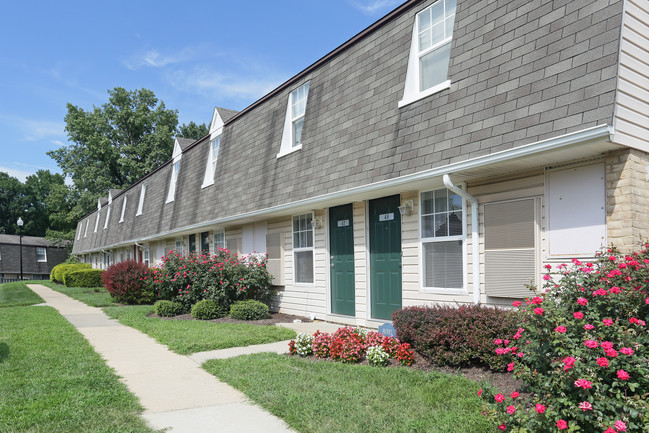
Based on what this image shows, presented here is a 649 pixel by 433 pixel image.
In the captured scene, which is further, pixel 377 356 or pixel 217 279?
pixel 217 279

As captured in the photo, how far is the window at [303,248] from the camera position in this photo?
10961 mm

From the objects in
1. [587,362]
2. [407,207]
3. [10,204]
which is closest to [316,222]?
[407,207]

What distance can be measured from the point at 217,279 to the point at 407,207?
18.6 ft

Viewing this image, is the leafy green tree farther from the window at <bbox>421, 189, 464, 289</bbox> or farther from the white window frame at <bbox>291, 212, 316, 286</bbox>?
the window at <bbox>421, 189, 464, 289</bbox>

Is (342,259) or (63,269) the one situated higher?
(342,259)

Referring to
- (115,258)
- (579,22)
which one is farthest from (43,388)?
(115,258)

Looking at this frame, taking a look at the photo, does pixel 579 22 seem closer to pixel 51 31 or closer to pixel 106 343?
pixel 106 343

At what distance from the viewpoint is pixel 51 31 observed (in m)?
12.1

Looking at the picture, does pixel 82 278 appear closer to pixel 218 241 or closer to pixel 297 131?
pixel 218 241

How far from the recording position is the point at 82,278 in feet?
85.5

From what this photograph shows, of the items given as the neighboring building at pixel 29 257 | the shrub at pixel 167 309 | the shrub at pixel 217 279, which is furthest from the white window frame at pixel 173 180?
the neighboring building at pixel 29 257

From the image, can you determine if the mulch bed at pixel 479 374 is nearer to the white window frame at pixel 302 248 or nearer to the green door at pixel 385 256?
the green door at pixel 385 256

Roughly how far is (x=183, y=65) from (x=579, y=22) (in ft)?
51.5

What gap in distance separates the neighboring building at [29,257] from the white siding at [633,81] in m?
55.5
